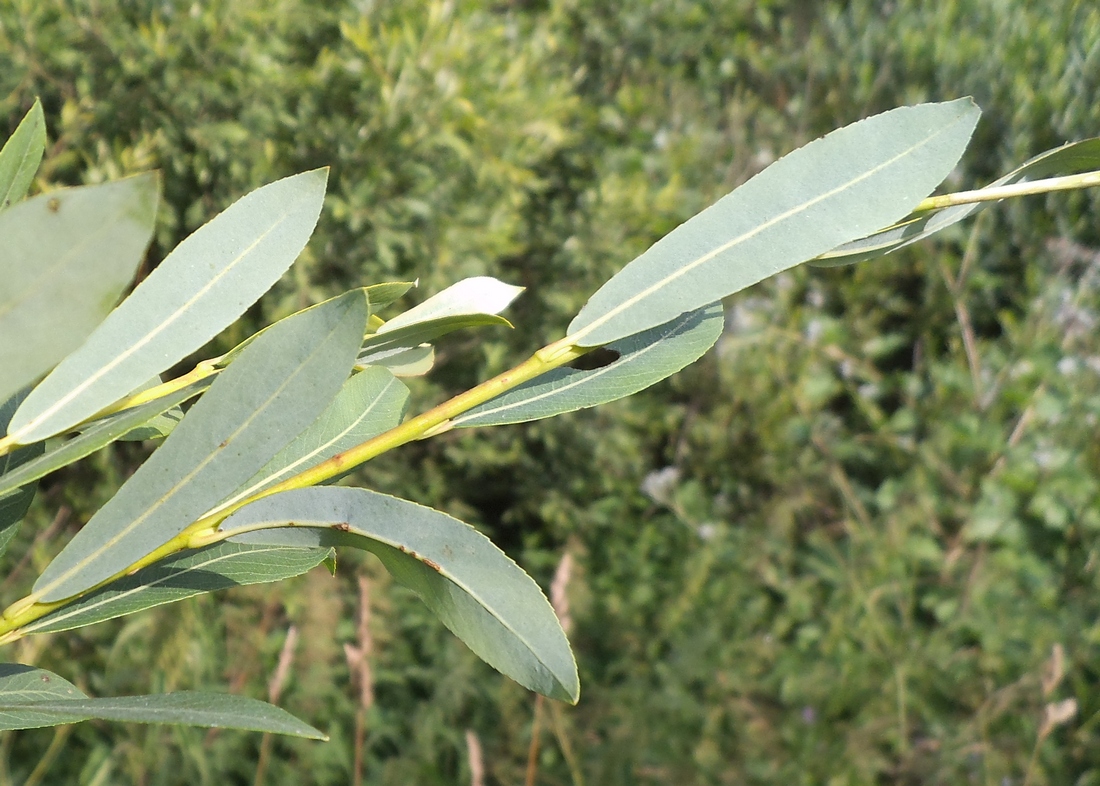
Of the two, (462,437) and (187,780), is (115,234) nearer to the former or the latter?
(187,780)

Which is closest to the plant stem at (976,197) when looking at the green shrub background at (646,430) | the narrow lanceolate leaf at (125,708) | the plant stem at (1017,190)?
the plant stem at (1017,190)

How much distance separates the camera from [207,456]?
0.39 metres

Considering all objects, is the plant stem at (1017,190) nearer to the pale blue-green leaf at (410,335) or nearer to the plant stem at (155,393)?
the pale blue-green leaf at (410,335)

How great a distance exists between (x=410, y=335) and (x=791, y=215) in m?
0.18

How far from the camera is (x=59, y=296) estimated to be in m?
0.31

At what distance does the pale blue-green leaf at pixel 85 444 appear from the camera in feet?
1.19

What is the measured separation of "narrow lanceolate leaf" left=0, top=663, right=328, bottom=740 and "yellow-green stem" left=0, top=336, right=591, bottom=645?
22 mm

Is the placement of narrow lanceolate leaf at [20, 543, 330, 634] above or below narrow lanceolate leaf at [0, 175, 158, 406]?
below

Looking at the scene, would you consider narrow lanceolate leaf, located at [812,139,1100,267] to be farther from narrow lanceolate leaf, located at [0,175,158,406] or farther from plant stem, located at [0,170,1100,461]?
narrow lanceolate leaf, located at [0,175,158,406]

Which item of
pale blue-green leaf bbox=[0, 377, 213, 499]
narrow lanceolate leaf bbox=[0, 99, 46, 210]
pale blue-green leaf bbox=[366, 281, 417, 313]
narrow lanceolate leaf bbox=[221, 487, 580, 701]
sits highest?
narrow lanceolate leaf bbox=[0, 99, 46, 210]

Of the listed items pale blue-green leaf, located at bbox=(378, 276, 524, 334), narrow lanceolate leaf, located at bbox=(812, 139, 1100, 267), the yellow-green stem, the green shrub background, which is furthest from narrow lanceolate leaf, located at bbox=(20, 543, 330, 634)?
the green shrub background

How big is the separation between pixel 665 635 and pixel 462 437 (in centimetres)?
87

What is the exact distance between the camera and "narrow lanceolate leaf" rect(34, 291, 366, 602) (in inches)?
15.0

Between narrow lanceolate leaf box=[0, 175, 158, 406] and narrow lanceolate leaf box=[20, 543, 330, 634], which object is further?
narrow lanceolate leaf box=[20, 543, 330, 634]
